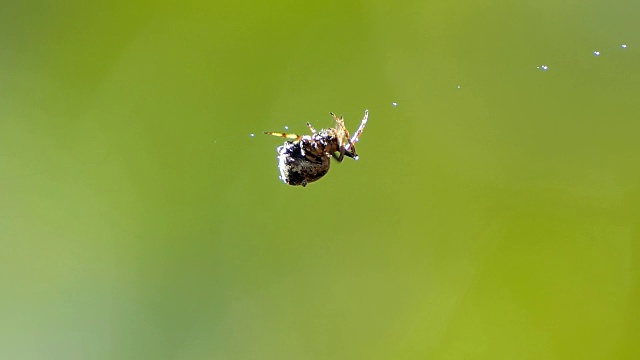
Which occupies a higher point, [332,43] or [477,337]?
[332,43]

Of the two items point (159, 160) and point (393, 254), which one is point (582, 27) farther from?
point (159, 160)

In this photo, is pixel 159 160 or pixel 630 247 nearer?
pixel 630 247

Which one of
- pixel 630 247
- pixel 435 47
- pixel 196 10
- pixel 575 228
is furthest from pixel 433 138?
pixel 196 10

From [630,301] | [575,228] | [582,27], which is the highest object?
[582,27]

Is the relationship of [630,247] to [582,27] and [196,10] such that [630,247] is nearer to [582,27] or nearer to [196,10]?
[582,27]

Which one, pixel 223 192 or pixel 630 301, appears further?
pixel 223 192

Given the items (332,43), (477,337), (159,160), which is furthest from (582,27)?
(159,160)
